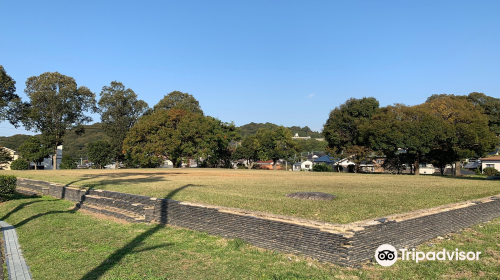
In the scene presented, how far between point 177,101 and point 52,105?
18475 mm

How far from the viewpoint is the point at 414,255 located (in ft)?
17.0

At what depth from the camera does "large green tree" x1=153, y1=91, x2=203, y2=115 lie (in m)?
50.7

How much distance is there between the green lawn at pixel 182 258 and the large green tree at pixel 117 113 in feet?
129

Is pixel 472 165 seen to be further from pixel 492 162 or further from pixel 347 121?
pixel 347 121

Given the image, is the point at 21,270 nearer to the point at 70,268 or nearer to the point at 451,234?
the point at 70,268

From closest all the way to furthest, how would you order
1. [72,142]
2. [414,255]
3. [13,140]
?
[414,255]
[13,140]
[72,142]

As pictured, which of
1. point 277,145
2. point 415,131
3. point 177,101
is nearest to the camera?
point 415,131

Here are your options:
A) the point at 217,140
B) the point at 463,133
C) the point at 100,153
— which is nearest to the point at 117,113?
the point at 100,153

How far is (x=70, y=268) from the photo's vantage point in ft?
16.0

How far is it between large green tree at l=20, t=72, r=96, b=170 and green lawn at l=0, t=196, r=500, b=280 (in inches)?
1298

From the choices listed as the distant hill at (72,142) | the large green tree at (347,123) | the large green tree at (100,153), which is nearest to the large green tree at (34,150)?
the large green tree at (100,153)

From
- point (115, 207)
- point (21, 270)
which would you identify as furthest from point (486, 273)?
point (115, 207)

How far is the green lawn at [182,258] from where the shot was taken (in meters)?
4.41

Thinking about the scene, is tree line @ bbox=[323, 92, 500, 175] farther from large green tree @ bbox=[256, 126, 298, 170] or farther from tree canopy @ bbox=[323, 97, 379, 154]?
large green tree @ bbox=[256, 126, 298, 170]
